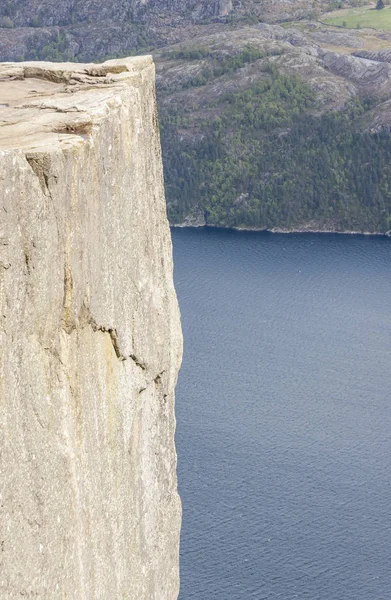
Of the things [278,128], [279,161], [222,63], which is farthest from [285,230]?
[222,63]

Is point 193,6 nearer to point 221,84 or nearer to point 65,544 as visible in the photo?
point 221,84

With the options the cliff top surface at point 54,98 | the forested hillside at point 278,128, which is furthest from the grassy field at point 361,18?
the cliff top surface at point 54,98

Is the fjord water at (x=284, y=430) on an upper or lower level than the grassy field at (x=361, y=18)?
lower

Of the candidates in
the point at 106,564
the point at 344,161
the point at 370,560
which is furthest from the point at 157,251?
the point at 344,161

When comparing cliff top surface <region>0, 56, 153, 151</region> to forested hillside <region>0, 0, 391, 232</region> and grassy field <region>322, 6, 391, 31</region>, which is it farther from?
grassy field <region>322, 6, 391, 31</region>

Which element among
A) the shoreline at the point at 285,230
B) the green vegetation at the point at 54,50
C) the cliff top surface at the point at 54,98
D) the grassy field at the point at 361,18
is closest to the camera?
the cliff top surface at the point at 54,98

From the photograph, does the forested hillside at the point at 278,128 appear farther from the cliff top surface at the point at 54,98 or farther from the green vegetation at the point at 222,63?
the cliff top surface at the point at 54,98
